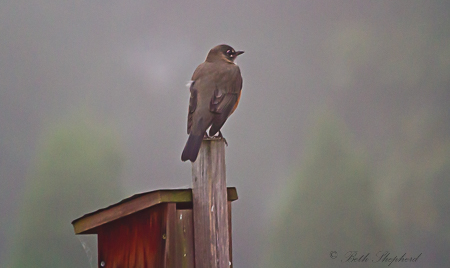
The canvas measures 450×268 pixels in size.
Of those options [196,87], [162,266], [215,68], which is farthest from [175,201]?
[215,68]

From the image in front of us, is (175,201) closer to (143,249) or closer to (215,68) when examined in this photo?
(143,249)

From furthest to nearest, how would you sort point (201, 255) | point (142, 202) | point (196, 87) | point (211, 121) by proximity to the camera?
1. point (196, 87)
2. point (211, 121)
3. point (142, 202)
4. point (201, 255)

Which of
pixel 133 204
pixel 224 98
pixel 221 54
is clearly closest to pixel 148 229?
pixel 133 204

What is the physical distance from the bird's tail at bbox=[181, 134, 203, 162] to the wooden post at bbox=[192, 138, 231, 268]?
0.10 ft

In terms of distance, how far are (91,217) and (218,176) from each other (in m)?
0.93

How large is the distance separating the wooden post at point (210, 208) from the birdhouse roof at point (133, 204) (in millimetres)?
82

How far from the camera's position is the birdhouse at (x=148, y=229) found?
2.53 meters

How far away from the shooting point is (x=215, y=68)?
11.0 feet

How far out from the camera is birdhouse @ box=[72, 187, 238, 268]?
2.53 m

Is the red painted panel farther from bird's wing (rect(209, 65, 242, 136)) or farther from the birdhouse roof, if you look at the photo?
bird's wing (rect(209, 65, 242, 136))

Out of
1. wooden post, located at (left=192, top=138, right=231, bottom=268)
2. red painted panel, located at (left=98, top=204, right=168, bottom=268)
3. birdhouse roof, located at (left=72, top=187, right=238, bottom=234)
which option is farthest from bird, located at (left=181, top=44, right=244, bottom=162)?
red painted panel, located at (left=98, top=204, right=168, bottom=268)

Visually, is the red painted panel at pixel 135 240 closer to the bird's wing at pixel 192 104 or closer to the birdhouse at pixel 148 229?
the birdhouse at pixel 148 229

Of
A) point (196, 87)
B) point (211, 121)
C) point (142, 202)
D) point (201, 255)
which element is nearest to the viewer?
point (201, 255)

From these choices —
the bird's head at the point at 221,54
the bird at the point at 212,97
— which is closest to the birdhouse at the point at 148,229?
the bird at the point at 212,97
